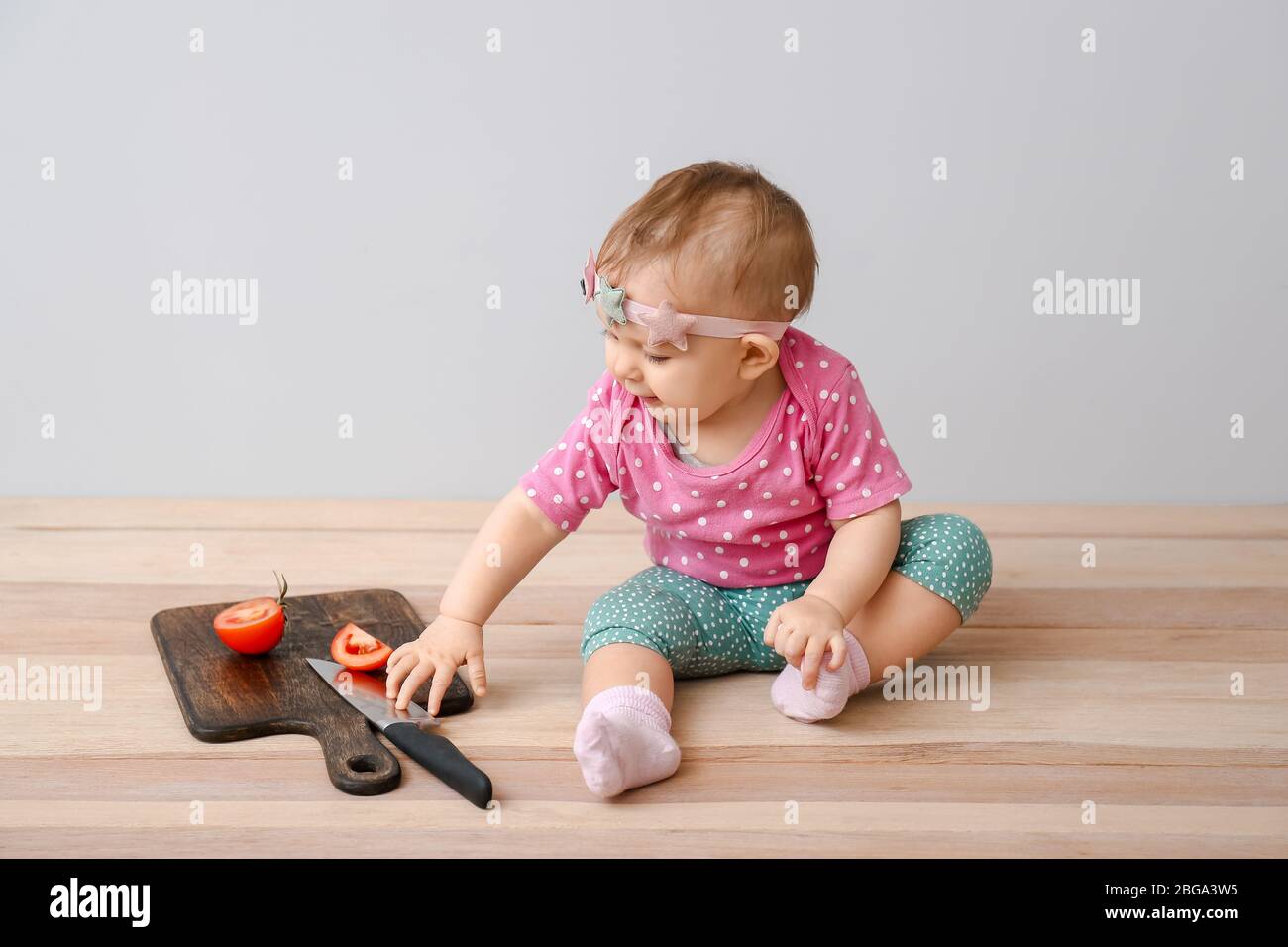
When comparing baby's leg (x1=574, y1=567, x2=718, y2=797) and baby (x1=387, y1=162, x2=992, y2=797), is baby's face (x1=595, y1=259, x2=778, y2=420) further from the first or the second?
baby's leg (x1=574, y1=567, x2=718, y2=797)

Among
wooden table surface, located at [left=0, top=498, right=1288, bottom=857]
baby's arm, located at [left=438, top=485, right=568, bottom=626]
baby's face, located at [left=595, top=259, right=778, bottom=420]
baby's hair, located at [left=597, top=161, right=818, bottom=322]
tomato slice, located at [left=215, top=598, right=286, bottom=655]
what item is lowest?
wooden table surface, located at [left=0, top=498, right=1288, bottom=857]

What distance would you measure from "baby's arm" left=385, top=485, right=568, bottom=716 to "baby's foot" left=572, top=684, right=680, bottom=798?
16 centimetres

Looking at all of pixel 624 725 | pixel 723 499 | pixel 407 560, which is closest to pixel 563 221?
pixel 407 560

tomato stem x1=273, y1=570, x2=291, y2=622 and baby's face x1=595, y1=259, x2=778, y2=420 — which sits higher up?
baby's face x1=595, y1=259, x2=778, y2=420

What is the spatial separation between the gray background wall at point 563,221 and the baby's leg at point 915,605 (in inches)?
26.3

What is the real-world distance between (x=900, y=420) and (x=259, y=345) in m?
0.92

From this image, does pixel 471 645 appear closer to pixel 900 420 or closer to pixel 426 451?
pixel 426 451

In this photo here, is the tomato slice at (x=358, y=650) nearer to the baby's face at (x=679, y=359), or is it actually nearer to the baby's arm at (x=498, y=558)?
the baby's arm at (x=498, y=558)

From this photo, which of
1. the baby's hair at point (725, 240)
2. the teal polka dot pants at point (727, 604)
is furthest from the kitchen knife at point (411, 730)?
the baby's hair at point (725, 240)

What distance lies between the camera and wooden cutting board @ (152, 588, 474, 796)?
1114 mm

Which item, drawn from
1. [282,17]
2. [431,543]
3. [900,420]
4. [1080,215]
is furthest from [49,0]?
[1080,215]

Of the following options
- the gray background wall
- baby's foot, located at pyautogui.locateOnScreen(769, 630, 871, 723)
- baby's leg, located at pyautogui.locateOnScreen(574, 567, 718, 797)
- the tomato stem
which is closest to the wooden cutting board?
the tomato stem

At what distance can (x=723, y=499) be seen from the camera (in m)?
1.26

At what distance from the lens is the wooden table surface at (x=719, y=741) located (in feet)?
3.34
